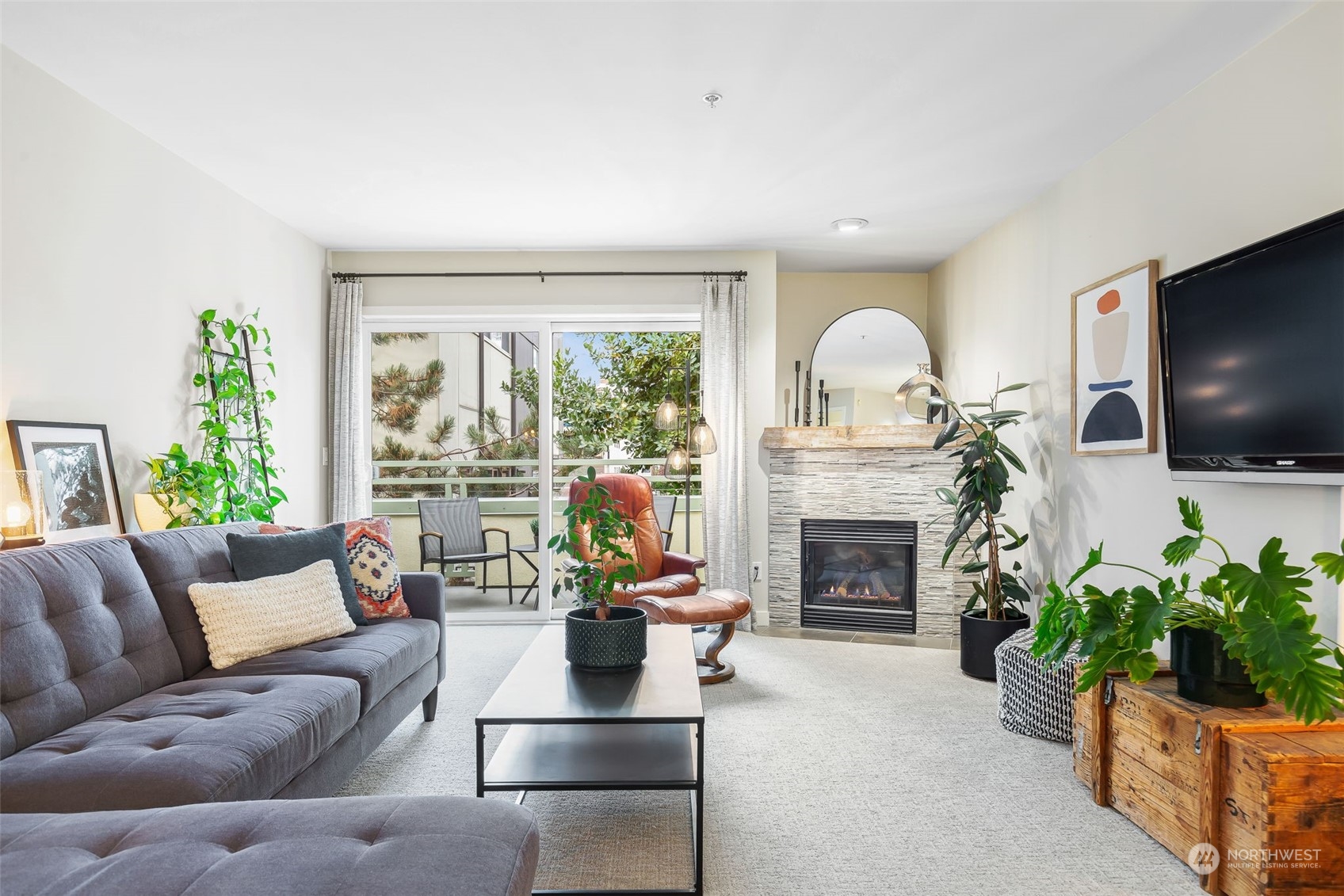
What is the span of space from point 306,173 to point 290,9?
1534 mm

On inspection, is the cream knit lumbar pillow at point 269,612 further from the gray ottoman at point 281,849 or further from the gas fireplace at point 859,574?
the gas fireplace at point 859,574

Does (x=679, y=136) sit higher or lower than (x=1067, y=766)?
higher

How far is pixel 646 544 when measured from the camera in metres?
4.61

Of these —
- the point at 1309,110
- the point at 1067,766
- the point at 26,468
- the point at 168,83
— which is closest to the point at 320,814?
the point at 26,468

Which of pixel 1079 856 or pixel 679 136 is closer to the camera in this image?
pixel 1079 856

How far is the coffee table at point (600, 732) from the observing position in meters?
2.05

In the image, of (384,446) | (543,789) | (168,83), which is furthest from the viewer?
(384,446)

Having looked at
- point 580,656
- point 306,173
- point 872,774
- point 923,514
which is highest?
point 306,173

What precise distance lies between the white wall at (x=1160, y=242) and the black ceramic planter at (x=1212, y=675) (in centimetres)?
45

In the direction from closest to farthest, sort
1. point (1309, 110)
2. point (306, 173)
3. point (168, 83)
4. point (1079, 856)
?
point (1079, 856)
point (1309, 110)
point (168, 83)
point (306, 173)

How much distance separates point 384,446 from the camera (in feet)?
17.8

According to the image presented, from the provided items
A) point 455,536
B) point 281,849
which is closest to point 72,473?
point 281,849

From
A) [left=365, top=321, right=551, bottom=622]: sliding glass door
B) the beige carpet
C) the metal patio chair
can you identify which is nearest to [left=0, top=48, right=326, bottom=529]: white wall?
[left=365, top=321, right=551, bottom=622]: sliding glass door

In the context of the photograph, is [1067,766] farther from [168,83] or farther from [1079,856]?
[168,83]
